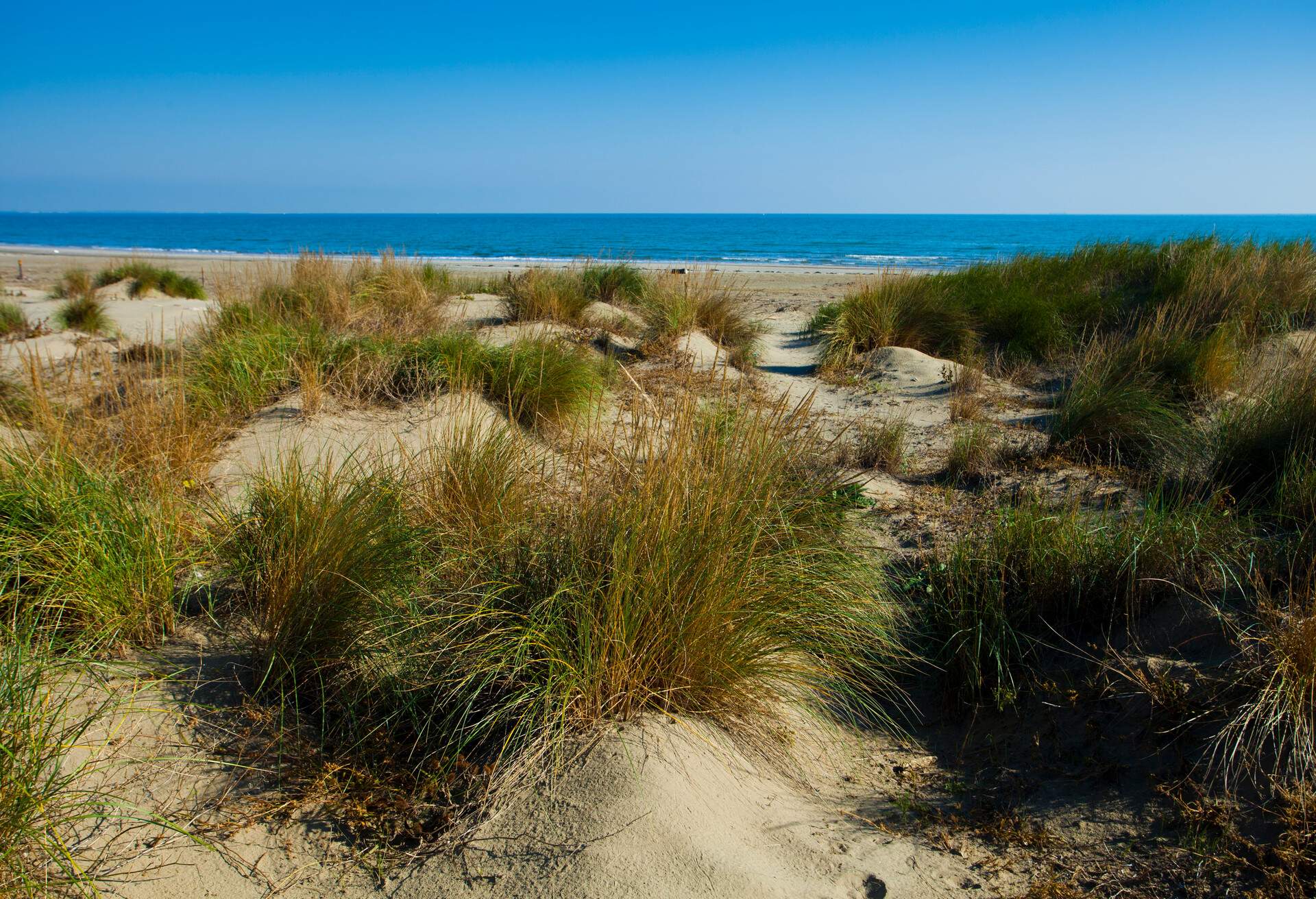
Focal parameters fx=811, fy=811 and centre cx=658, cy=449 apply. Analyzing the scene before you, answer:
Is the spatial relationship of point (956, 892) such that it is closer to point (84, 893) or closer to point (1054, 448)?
point (84, 893)

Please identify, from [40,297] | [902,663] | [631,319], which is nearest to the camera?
[902,663]

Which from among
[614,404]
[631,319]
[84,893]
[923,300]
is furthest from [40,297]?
[84,893]

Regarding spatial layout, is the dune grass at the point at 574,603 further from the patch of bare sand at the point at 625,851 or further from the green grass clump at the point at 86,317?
the green grass clump at the point at 86,317

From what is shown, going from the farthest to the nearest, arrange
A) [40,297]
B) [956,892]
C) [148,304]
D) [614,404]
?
1. [40,297]
2. [148,304]
3. [614,404]
4. [956,892]

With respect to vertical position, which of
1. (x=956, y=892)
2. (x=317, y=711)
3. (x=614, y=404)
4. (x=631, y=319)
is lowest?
(x=956, y=892)

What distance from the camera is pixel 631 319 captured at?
934 centimetres

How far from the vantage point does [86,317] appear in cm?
973

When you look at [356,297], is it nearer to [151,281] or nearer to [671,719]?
[671,719]

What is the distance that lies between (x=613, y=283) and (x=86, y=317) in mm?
6346

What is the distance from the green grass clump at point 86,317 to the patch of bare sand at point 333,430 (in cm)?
553

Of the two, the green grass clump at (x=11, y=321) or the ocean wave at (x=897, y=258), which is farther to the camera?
the ocean wave at (x=897, y=258)

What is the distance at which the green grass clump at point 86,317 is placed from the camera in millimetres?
9523

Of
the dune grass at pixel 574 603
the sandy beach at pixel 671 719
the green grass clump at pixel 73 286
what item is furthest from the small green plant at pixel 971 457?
the green grass clump at pixel 73 286

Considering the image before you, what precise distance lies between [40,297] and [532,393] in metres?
11.9
